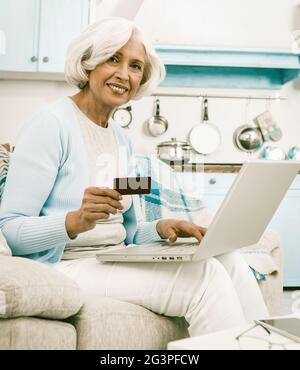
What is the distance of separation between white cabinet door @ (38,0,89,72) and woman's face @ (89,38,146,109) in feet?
6.66

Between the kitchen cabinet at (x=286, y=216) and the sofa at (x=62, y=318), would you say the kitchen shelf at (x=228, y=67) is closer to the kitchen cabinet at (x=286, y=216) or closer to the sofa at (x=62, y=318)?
the kitchen cabinet at (x=286, y=216)

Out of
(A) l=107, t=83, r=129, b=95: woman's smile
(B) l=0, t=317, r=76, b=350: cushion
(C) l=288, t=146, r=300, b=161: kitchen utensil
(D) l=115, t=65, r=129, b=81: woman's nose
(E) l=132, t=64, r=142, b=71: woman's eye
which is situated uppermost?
(E) l=132, t=64, r=142, b=71: woman's eye

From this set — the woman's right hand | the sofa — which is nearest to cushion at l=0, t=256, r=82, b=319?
the sofa

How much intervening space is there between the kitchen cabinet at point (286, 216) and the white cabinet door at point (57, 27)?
4.33ft

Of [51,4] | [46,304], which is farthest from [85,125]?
[51,4]

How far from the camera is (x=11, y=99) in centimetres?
368

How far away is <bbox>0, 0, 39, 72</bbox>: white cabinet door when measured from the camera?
10.8 ft

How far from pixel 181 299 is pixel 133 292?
0.11 metres

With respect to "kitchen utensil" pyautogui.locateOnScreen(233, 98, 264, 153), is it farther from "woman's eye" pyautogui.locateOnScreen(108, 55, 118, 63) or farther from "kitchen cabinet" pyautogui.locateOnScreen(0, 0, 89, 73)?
"woman's eye" pyautogui.locateOnScreen(108, 55, 118, 63)

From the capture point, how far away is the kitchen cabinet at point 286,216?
3170 millimetres

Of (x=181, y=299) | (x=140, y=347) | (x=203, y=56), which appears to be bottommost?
(x=140, y=347)

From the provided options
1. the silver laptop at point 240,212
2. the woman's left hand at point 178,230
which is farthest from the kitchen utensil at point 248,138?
the silver laptop at point 240,212
